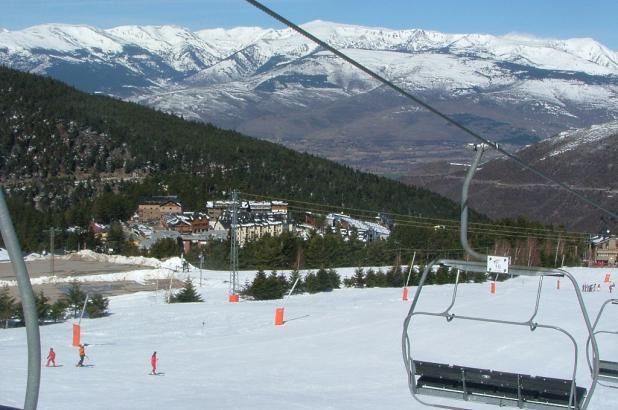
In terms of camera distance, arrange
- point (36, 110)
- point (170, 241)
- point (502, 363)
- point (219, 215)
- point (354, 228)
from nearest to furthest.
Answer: point (502, 363) < point (170, 241) < point (354, 228) < point (219, 215) < point (36, 110)

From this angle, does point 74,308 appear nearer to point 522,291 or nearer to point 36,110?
point 522,291

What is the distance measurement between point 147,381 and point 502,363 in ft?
26.0

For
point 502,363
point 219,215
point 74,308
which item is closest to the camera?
point 502,363

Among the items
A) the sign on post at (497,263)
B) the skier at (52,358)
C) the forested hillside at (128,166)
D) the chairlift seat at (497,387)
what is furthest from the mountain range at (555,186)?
the sign on post at (497,263)

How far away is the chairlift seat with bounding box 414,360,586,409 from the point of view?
30.2ft

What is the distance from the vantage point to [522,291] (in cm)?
4003

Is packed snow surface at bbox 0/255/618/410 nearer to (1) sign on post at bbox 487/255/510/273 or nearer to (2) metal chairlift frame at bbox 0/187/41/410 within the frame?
(1) sign on post at bbox 487/255/510/273

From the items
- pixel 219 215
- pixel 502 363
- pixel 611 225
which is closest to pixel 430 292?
pixel 502 363

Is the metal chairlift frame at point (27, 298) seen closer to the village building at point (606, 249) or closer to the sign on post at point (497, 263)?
the sign on post at point (497, 263)

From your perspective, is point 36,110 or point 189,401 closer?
point 189,401

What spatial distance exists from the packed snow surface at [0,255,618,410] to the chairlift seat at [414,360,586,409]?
587cm

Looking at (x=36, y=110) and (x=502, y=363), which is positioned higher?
(x=36, y=110)

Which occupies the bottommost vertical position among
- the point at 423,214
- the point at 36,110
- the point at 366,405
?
the point at 366,405

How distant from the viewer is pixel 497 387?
9742 millimetres
